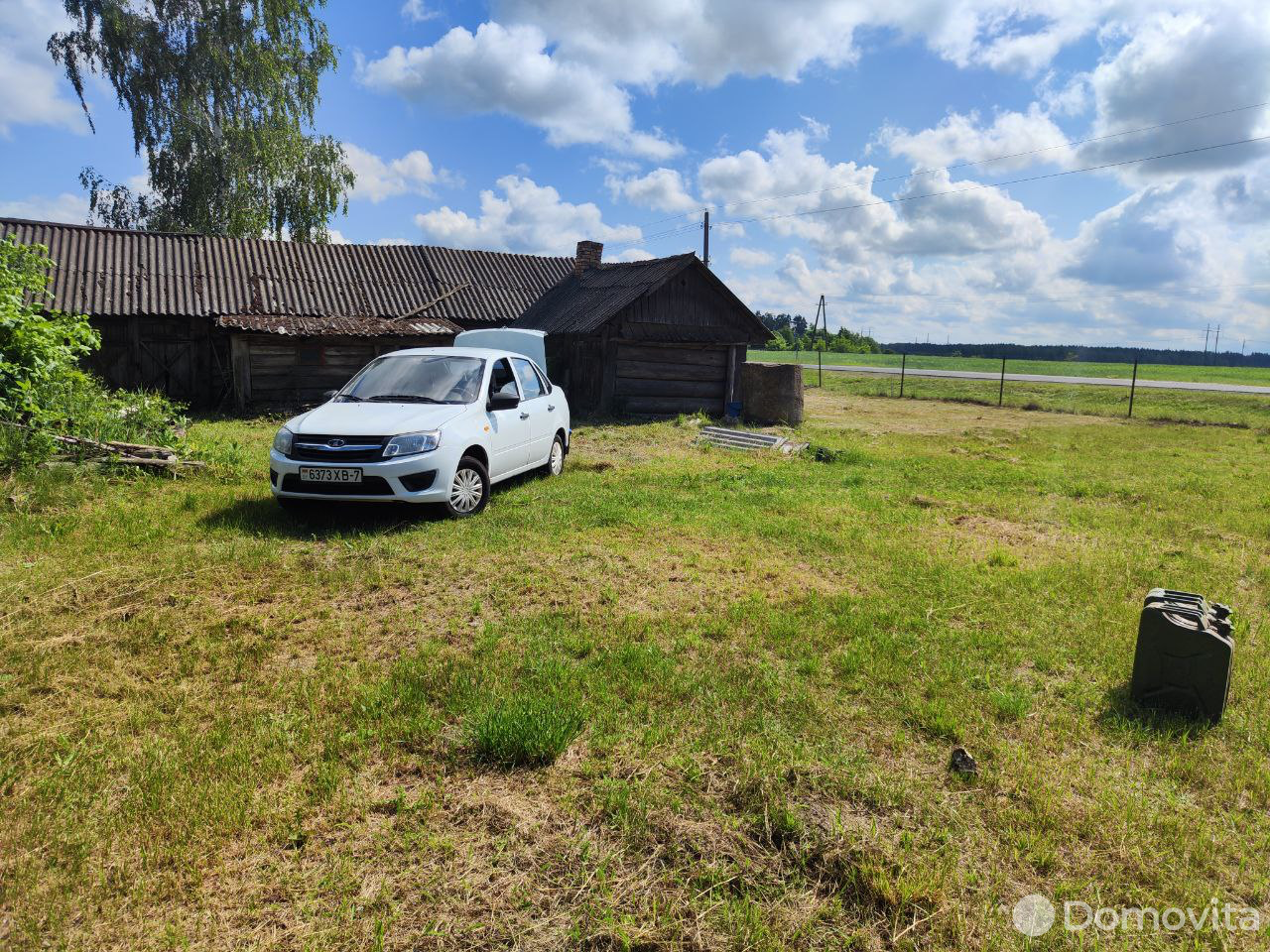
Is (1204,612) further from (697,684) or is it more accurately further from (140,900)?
(140,900)

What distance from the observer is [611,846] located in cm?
268

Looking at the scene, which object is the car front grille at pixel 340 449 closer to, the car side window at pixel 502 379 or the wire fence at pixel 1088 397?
the car side window at pixel 502 379

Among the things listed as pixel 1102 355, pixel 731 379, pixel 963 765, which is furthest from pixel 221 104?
pixel 1102 355

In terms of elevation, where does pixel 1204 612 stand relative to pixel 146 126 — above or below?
below

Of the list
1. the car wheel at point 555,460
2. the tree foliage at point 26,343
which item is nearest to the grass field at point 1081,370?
the car wheel at point 555,460

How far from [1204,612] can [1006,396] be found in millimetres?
27126

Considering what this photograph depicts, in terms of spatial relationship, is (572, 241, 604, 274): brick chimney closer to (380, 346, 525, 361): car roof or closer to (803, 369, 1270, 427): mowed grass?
(803, 369, 1270, 427): mowed grass

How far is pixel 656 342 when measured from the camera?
18.5m

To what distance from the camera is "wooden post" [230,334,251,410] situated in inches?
683

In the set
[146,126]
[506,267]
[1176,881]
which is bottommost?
[1176,881]

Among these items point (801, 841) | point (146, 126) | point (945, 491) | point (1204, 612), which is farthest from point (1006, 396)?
point (146, 126)

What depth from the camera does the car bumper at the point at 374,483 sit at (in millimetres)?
6566

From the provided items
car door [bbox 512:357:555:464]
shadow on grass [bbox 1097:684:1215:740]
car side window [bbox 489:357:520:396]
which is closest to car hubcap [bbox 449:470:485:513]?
car side window [bbox 489:357:520:396]

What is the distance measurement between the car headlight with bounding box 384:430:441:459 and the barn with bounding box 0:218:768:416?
37.0 feet
